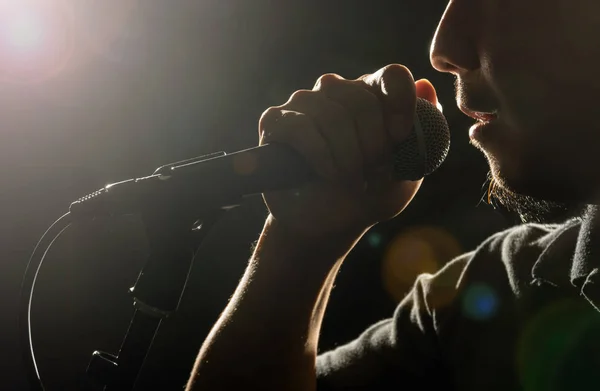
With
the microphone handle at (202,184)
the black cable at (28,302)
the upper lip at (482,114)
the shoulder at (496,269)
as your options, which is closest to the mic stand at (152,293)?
the microphone handle at (202,184)

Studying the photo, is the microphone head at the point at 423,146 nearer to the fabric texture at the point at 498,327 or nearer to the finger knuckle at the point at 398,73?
the finger knuckle at the point at 398,73

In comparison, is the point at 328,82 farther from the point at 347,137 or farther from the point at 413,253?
the point at 413,253

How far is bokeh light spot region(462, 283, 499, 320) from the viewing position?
113 centimetres

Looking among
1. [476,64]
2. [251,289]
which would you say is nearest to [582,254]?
[476,64]

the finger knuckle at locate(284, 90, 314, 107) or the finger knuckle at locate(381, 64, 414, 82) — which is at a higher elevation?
the finger knuckle at locate(284, 90, 314, 107)

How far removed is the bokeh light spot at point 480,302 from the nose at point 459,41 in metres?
0.58

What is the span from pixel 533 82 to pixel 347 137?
40cm

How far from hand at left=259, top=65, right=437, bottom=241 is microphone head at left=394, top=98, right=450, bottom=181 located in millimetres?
15

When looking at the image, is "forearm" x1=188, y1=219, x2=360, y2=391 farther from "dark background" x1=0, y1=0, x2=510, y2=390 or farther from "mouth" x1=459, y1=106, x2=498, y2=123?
"dark background" x1=0, y1=0, x2=510, y2=390

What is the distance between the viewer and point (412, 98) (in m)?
0.73

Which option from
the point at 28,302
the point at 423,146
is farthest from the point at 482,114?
the point at 28,302

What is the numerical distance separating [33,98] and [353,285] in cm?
230

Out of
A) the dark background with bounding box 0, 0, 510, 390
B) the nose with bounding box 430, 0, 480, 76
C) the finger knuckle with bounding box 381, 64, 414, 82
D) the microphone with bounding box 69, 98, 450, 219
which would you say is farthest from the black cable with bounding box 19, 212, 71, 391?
the dark background with bounding box 0, 0, 510, 390

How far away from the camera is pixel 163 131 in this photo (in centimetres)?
293
